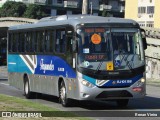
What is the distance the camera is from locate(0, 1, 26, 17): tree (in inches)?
4759

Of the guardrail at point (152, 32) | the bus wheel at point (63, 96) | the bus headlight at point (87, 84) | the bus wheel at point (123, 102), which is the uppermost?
the bus headlight at point (87, 84)

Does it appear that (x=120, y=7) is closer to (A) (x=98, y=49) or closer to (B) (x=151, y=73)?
(B) (x=151, y=73)

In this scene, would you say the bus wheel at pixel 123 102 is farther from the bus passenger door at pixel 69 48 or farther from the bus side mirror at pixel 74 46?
the bus side mirror at pixel 74 46

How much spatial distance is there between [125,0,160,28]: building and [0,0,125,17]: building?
16.4 metres

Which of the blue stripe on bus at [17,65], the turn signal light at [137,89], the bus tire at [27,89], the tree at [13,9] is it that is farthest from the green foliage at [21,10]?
the turn signal light at [137,89]

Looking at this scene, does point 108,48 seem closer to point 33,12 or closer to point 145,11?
point 145,11

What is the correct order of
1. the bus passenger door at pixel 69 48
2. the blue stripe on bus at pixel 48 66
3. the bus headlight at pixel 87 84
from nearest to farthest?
the bus headlight at pixel 87 84 → the bus passenger door at pixel 69 48 → the blue stripe on bus at pixel 48 66

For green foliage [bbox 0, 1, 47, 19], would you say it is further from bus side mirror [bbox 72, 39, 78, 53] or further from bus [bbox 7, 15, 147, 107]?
bus side mirror [bbox 72, 39, 78, 53]

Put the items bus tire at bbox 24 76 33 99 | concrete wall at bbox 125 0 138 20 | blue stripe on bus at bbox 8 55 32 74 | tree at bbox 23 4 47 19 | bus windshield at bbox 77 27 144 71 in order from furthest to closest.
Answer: tree at bbox 23 4 47 19, concrete wall at bbox 125 0 138 20, blue stripe on bus at bbox 8 55 32 74, bus tire at bbox 24 76 33 99, bus windshield at bbox 77 27 144 71

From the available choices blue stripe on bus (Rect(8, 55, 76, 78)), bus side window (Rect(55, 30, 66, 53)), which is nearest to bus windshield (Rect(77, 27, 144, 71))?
blue stripe on bus (Rect(8, 55, 76, 78))

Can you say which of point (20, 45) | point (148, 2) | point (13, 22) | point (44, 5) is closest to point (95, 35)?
point (20, 45)

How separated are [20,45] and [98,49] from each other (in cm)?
696

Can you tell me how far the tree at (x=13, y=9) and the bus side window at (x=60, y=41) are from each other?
10185cm

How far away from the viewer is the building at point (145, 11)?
4055 inches
